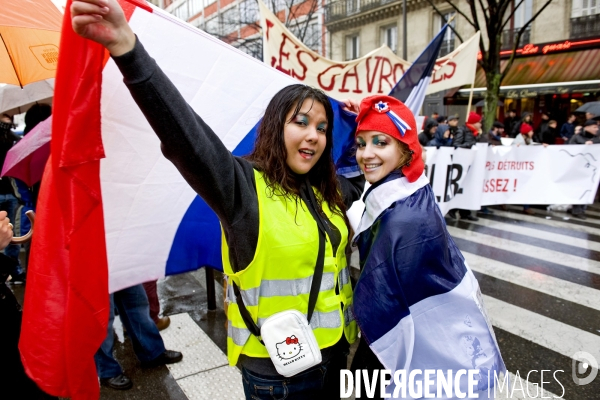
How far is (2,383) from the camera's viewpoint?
171 cm

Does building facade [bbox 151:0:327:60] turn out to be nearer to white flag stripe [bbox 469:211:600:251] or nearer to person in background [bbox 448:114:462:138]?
person in background [bbox 448:114:462:138]

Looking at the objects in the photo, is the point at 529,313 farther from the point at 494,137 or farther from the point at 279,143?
the point at 494,137

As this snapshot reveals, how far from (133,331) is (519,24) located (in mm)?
21255

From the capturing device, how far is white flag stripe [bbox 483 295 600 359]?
3.68 meters

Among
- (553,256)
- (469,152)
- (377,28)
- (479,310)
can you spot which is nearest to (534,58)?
(377,28)

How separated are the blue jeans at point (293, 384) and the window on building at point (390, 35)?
2449 cm

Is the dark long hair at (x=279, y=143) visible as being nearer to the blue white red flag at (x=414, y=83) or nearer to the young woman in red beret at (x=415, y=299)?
the young woman in red beret at (x=415, y=299)

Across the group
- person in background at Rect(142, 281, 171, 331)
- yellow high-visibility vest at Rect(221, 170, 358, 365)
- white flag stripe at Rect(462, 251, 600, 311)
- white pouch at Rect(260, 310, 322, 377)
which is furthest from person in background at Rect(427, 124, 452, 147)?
white pouch at Rect(260, 310, 322, 377)

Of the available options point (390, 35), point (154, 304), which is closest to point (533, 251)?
point (154, 304)

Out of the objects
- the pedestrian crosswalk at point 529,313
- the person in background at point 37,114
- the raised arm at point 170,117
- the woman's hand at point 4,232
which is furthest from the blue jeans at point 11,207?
the raised arm at point 170,117

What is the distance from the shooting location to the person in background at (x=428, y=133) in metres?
9.25

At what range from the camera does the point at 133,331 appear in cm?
320

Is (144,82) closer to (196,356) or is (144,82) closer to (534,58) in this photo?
(196,356)

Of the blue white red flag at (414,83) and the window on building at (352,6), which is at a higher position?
the window on building at (352,6)
